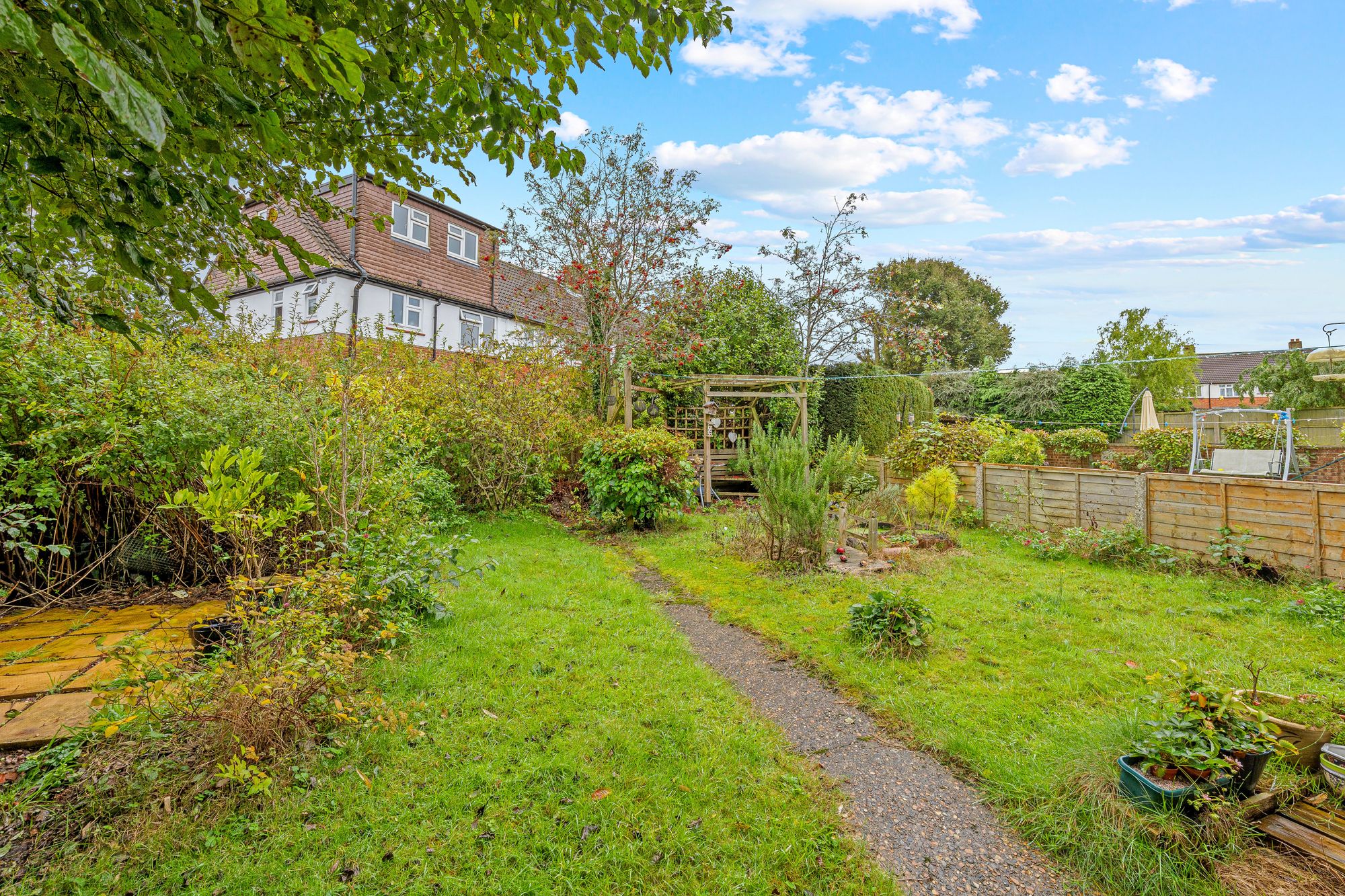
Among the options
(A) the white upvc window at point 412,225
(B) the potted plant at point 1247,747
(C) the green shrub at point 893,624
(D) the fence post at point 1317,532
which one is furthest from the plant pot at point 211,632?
(A) the white upvc window at point 412,225

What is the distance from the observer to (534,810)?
2273 millimetres

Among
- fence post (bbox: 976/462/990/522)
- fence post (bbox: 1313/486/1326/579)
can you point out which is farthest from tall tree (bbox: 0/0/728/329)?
fence post (bbox: 976/462/990/522)

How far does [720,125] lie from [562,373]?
4.80 m

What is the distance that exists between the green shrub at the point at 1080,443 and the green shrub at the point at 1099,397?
4.47m

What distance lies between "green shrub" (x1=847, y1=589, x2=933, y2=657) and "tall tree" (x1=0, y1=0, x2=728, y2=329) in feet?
11.3

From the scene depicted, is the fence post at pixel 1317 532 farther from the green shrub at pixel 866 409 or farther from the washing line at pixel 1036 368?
the green shrub at pixel 866 409

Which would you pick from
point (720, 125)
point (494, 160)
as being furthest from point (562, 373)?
point (494, 160)

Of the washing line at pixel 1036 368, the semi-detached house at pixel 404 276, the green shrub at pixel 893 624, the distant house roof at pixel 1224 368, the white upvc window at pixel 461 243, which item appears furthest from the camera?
the distant house roof at pixel 1224 368

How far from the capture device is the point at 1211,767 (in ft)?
6.85

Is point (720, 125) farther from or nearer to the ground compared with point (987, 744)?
farther from the ground

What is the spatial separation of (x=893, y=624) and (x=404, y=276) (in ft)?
57.0

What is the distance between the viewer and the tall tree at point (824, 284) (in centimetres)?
1454

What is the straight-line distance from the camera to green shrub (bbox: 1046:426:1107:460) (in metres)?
12.5

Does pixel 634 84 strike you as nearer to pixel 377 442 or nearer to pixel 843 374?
pixel 377 442
